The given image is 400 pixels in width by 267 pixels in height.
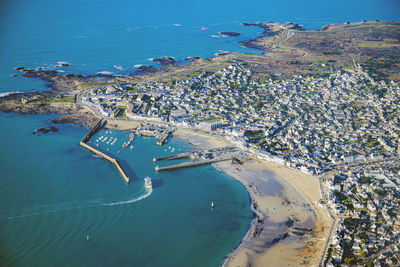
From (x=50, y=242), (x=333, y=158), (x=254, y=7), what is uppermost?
(x=254, y=7)

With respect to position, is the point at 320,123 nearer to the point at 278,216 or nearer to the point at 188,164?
the point at 188,164

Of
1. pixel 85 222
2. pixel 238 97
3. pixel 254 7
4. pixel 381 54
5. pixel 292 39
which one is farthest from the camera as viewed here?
pixel 254 7

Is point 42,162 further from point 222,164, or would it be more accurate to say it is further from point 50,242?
point 222,164

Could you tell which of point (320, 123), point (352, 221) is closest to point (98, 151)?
point (352, 221)

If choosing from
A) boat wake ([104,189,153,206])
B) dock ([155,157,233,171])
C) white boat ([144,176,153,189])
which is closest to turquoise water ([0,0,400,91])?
dock ([155,157,233,171])

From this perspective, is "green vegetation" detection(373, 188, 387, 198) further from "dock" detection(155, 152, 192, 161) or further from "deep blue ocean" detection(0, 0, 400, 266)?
"dock" detection(155, 152, 192, 161)

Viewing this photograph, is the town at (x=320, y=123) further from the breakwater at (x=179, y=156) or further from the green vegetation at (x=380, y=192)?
the breakwater at (x=179, y=156)

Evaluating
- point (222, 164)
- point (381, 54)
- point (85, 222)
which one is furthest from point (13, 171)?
point (381, 54)
